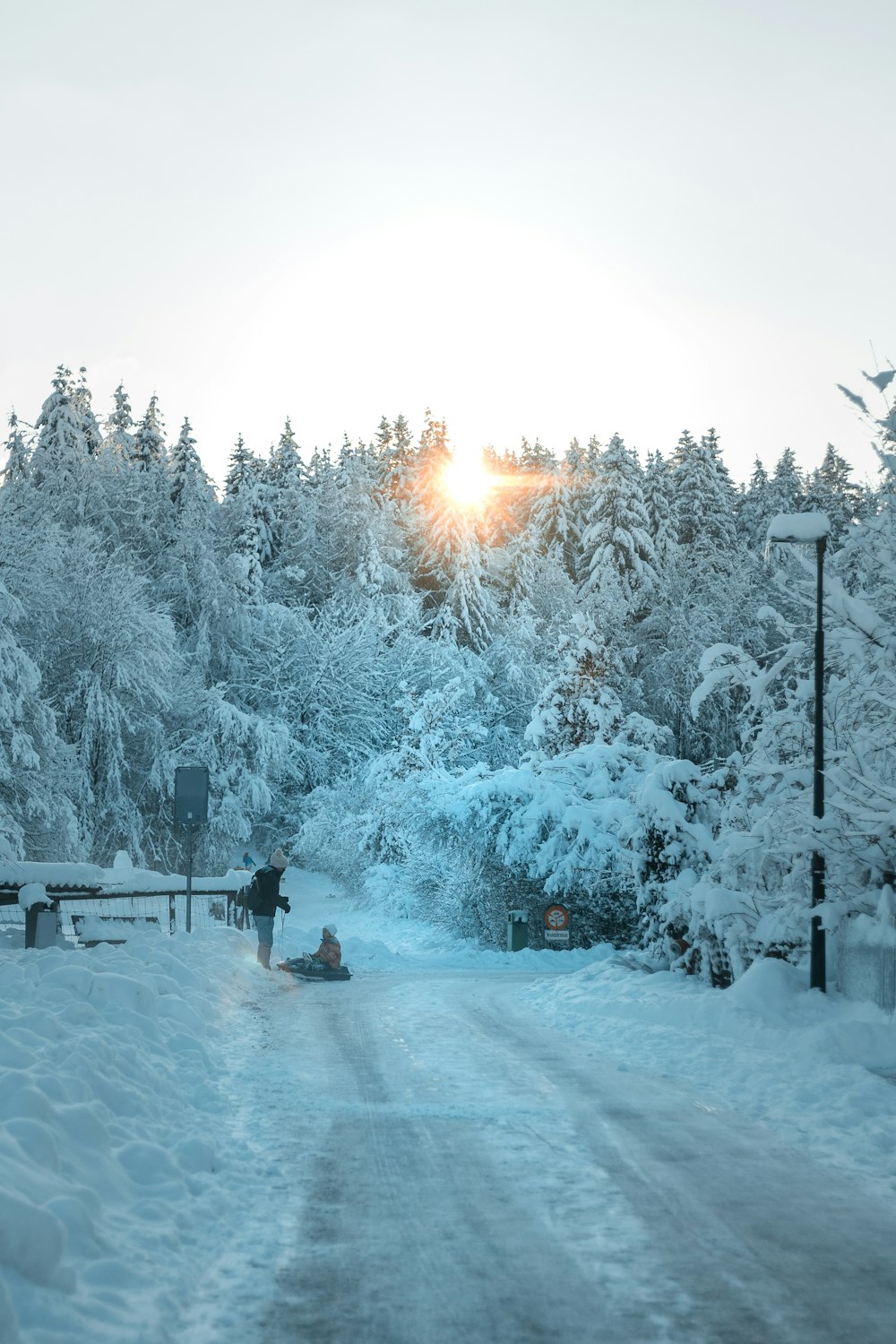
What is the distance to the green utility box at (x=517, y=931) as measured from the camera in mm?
27672

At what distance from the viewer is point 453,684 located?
4069cm

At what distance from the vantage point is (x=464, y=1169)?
22.8 feet

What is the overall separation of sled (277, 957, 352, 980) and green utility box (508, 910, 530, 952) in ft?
28.9

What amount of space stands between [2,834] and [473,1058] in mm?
17538

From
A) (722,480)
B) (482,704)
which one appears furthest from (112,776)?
(722,480)

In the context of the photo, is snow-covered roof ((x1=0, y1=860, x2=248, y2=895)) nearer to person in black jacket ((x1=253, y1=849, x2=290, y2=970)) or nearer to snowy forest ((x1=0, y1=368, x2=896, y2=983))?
person in black jacket ((x1=253, y1=849, x2=290, y2=970))

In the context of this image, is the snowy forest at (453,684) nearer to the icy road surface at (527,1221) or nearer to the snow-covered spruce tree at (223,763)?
the snow-covered spruce tree at (223,763)

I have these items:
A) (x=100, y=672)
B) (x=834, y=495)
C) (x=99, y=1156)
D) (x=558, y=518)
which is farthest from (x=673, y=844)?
(x=558, y=518)

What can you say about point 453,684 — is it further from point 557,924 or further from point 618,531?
point 618,531

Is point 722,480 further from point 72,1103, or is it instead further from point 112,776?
point 72,1103

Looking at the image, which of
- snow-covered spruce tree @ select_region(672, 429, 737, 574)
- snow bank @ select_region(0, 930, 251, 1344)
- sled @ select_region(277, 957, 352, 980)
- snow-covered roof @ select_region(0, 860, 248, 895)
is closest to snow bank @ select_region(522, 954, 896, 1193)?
snow bank @ select_region(0, 930, 251, 1344)

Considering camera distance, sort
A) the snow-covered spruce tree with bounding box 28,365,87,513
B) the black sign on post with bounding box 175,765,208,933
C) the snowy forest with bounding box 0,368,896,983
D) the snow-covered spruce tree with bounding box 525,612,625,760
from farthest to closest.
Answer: the snow-covered spruce tree with bounding box 28,365,87,513, the snow-covered spruce tree with bounding box 525,612,625,760, the black sign on post with bounding box 175,765,208,933, the snowy forest with bounding box 0,368,896,983

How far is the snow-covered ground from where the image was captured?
480 centimetres

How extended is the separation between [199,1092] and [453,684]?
3234cm
